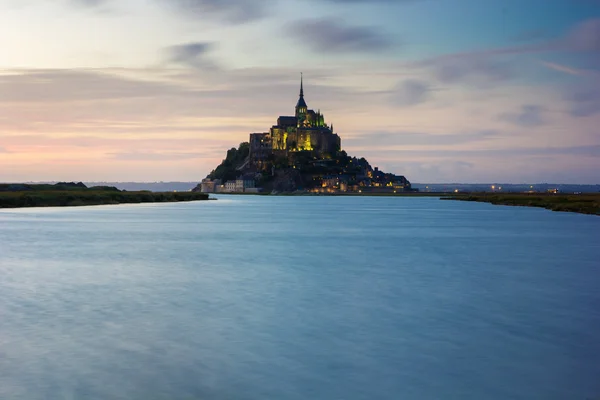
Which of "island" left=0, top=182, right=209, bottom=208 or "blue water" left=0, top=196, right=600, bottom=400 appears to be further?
"island" left=0, top=182, right=209, bottom=208

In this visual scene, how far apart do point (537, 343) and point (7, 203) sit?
3337 inches

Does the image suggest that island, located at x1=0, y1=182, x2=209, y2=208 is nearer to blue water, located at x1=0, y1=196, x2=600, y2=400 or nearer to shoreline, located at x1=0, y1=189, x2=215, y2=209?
shoreline, located at x1=0, y1=189, x2=215, y2=209

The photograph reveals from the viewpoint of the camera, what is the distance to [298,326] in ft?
46.0

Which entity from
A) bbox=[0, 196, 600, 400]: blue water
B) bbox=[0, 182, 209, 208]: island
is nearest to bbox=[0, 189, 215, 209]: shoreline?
bbox=[0, 182, 209, 208]: island

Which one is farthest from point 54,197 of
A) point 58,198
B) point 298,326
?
point 298,326

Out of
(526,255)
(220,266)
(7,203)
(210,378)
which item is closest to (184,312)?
(210,378)

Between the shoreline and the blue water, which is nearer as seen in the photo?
the blue water

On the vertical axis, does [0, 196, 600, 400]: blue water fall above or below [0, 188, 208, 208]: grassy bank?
below

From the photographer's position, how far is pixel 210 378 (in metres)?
9.88

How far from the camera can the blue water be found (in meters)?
9.59

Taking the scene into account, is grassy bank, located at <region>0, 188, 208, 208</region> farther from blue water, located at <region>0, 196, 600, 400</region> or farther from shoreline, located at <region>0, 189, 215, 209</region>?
blue water, located at <region>0, 196, 600, 400</region>

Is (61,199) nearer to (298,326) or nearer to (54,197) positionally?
(54,197)

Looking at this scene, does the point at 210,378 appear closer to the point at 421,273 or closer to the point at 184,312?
the point at 184,312

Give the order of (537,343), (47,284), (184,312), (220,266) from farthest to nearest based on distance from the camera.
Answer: (220,266) < (47,284) < (184,312) < (537,343)
